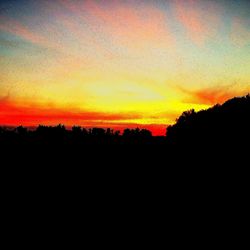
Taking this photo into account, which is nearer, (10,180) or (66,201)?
(66,201)

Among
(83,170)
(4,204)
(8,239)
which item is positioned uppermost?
(83,170)

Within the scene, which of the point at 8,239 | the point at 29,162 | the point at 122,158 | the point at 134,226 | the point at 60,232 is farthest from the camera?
the point at 122,158

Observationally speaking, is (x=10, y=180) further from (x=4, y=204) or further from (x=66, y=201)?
(x=66, y=201)

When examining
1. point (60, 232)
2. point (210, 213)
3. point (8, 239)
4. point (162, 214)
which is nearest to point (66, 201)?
point (60, 232)

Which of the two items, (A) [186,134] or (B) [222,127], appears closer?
(B) [222,127]

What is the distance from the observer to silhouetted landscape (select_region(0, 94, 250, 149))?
3069 cm

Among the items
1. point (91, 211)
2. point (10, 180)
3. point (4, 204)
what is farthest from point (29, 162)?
point (91, 211)

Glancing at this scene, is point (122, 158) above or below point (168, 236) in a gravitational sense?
above

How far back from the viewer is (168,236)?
1722 cm

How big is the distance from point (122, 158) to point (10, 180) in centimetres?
1161

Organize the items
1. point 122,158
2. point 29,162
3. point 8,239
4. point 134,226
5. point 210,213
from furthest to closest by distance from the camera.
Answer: point 122,158
point 29,162
point 210,213
point 134,226
point 8,239

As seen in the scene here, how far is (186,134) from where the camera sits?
146ft

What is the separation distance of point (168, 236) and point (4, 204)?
10445 mm

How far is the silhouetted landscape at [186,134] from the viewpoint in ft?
101
